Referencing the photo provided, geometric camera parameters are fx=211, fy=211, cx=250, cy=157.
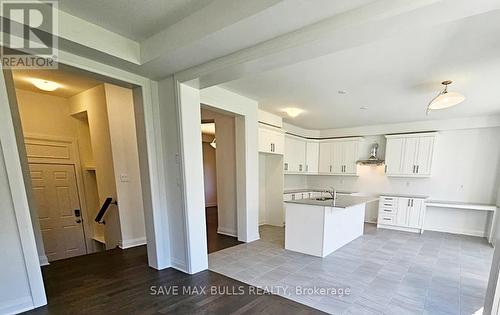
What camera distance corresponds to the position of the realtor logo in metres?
1.63

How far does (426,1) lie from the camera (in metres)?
1.30

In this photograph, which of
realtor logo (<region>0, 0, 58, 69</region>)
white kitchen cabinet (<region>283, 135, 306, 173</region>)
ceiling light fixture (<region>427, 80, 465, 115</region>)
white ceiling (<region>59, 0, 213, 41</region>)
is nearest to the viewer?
realtor logo (<region>0, 0, 58, 69</region>)

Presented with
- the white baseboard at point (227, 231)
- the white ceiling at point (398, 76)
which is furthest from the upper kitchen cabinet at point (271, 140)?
the white baseboard at point (227, 231)

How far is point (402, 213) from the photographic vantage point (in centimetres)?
537

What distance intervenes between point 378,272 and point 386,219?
9.87 feet

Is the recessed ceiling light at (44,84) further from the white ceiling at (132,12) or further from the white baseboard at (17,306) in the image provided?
the white baseboard at (17,306)

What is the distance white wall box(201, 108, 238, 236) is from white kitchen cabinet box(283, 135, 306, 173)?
1659 mm

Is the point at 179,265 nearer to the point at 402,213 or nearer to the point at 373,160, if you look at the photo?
the point at 402,213

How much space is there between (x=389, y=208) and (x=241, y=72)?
5.44m

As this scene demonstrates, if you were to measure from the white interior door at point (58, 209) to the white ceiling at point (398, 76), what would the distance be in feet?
13.7

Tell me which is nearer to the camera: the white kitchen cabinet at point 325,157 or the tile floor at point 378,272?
the tile floor at point 378,272

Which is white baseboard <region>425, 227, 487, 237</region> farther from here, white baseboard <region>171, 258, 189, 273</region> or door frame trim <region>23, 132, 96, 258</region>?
door frame trim <region>23, 132, 96, 258</region>

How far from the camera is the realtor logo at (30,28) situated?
5.36 ft

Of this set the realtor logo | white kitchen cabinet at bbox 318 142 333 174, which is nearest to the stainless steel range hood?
white kitchen cabinet at bbox 318 142 333 174
